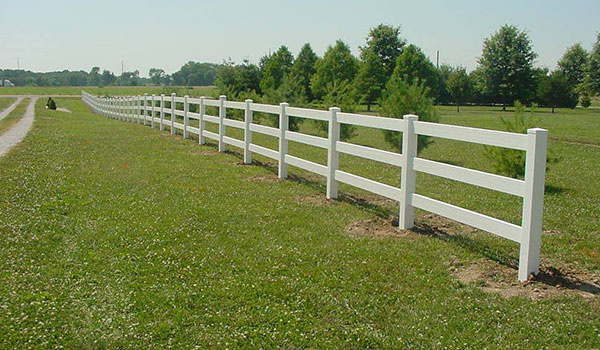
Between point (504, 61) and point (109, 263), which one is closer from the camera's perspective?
point (109, 263)

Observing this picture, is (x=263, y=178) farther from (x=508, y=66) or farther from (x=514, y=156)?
(x=508, y=66)

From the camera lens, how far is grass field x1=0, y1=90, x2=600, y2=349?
450 cm

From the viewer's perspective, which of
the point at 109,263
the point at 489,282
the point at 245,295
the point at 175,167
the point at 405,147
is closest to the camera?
the point at 245,295

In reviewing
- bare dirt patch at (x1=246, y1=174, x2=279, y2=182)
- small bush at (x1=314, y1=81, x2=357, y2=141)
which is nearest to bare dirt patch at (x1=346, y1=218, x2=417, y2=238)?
bare dirt patch at (x1=246, y1=174, x2=279, y2=182)

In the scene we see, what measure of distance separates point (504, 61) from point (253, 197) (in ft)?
222

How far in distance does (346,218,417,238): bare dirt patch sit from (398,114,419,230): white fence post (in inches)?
6.6

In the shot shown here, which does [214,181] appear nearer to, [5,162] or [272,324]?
[5,162]

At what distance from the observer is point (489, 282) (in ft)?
18.5

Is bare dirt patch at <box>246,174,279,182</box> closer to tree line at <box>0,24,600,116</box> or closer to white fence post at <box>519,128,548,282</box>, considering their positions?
white fence post at <box>519,128,548,282</box>

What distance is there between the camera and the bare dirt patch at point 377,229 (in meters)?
7.35

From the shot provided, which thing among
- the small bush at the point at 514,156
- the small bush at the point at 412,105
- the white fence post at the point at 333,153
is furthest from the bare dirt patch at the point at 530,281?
the small bush at the point at 412,105

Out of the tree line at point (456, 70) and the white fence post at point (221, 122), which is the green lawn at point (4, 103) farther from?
the white fence post at point (221, 122)

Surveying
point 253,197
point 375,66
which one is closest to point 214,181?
point 253,197

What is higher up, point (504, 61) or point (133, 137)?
point (504, 61)
